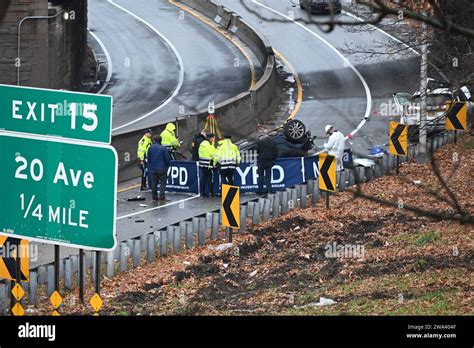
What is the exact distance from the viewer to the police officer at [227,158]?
86.1ft

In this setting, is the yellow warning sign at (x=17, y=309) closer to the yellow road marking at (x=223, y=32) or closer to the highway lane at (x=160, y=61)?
the highway lane at (x=160, y=61)

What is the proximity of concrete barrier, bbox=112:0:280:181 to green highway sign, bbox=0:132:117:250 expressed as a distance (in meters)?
12.4

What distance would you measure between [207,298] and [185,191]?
10553mm

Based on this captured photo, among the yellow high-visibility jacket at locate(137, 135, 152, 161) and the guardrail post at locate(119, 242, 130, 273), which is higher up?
the yellow high-visibility jacket at locate(137, 135, 152, 161)

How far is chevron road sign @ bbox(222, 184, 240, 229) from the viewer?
70.7 ft

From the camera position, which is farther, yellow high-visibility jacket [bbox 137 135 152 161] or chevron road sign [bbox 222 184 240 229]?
yellow high-visibility jacket [bbox 137 135 152 161]

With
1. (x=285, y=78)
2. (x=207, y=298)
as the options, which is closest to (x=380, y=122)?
(x=285, y=78)

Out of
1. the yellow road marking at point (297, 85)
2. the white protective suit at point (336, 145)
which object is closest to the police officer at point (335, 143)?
the white protective suit at point (336, 145)

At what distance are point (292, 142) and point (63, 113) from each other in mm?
17273

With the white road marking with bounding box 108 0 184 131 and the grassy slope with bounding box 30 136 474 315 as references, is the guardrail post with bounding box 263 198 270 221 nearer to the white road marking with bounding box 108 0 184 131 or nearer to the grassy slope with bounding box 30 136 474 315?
the grassy slope with bounding box 30 136 474 315

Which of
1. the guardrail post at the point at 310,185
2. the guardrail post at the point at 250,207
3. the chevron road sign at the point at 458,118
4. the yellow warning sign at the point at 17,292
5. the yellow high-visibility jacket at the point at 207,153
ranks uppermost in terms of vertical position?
the chevron road sign at the point at 458,118

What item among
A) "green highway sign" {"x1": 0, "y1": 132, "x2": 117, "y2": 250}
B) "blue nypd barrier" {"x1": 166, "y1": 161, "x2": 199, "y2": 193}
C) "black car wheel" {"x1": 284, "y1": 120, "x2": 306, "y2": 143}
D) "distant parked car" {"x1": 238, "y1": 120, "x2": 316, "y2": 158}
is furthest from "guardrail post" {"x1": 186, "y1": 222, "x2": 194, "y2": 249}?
"green highway sign" {"x1": 0, "y1": 132, "x2": 117, "y2": 250}

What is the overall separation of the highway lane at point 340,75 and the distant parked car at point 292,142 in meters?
3.23

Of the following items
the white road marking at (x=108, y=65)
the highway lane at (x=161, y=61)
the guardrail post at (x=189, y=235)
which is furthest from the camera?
the white road marking at (x=108, y=65)
